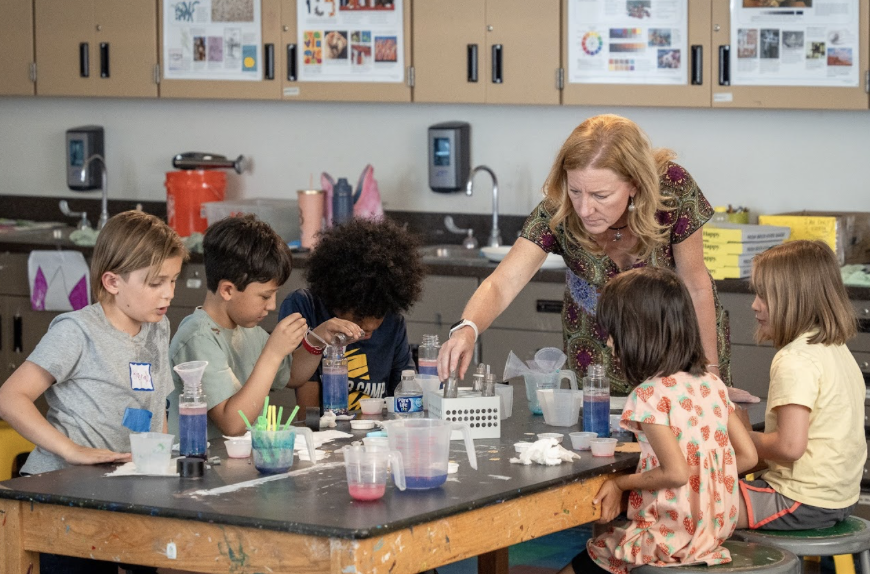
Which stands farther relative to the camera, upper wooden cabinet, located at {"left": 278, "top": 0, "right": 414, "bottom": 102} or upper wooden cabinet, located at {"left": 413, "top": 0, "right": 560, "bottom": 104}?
upper wooden cabinet, located at {"left": 278, "top": 0, "right": 414, "bottom": 102}

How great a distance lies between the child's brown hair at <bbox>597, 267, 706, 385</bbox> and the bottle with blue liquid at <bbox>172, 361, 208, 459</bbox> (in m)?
0.84

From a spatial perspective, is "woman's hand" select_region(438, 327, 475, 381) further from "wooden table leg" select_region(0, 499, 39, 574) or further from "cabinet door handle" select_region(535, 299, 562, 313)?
"cabinet door handle" select_region(535, 299, 562, 313)

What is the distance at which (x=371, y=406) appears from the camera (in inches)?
117

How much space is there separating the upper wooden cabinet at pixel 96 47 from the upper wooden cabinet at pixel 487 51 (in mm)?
1331

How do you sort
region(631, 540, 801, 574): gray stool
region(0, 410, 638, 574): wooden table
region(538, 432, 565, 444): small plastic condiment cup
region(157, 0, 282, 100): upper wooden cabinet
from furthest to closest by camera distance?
1. region(157, 0, 282, 100): upper wooden cabinet
2. region(538, 432, 565, 444): small plastic condiment cup
3. region(631, 540, 801, 574): gray stool
4. region(0, 410, 638, 574): wooden table

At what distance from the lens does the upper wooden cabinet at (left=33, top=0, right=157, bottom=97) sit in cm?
566

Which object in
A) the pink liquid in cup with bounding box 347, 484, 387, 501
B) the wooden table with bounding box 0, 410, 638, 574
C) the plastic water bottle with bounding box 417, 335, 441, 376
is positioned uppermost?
the plastic water bottle with bounding box 417, 335, 441, 376

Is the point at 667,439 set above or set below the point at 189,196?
below

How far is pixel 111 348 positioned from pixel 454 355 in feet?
2.46

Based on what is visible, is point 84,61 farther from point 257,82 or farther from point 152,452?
point 152,452

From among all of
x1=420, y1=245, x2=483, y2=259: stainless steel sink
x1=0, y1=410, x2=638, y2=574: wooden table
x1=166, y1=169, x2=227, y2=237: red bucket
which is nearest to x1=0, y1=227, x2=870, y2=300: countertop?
x1=420, y1=245, x2=483, y2=259: stainless steel sink

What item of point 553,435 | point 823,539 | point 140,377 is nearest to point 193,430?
point 140,377

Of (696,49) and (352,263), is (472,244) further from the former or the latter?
(352,263)

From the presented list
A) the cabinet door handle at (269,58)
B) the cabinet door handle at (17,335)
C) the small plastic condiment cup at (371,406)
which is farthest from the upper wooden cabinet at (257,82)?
the small plastic condiment cup at (371,406)
